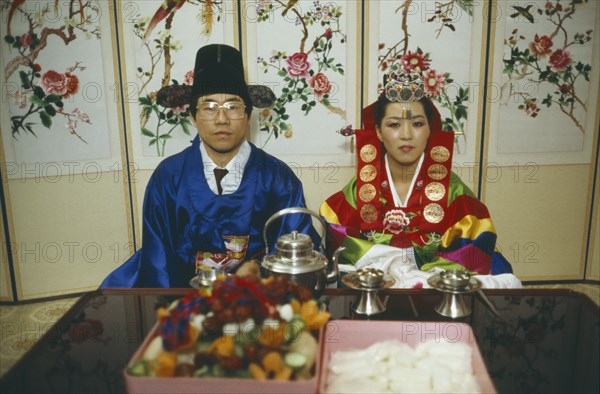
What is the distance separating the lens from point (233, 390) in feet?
3.38

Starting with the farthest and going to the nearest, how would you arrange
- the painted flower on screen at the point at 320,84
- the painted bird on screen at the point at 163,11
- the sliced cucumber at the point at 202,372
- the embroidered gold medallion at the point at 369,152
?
1. the painted flower on screen at the point at 320,84
2. the painted bird on screen at the point at 163,11
3. the embroidered gold medallion at the point at 369,152
4. the sliced cucumber at the point at 202,372

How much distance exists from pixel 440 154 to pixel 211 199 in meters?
1.10

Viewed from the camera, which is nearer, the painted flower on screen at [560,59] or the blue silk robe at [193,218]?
the blue silk robe at [193,218]

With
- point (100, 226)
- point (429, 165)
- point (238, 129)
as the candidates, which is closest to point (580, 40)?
point (429, 165)

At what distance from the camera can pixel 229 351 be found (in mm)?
1012

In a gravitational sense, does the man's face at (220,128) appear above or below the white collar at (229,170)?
above

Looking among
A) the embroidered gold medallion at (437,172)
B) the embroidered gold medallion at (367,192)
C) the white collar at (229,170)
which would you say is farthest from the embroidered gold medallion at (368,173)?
the white collar at (229,170)

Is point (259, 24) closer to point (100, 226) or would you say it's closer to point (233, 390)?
point (100, 226)

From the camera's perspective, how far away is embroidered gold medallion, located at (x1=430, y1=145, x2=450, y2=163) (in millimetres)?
2221

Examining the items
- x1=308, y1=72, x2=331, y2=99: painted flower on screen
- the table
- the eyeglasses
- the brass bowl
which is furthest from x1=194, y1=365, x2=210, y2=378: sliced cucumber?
x1=308, y1=72, x2=331, y2=99: painted flower on screen

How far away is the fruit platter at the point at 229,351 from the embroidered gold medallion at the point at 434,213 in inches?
50.3

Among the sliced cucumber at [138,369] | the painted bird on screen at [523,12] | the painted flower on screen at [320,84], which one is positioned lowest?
the sliced cucumber at [138,369]

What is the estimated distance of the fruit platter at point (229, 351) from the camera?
102 cm

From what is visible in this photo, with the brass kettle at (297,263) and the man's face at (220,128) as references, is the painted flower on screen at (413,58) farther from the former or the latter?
the brass kettle at (297,263)
